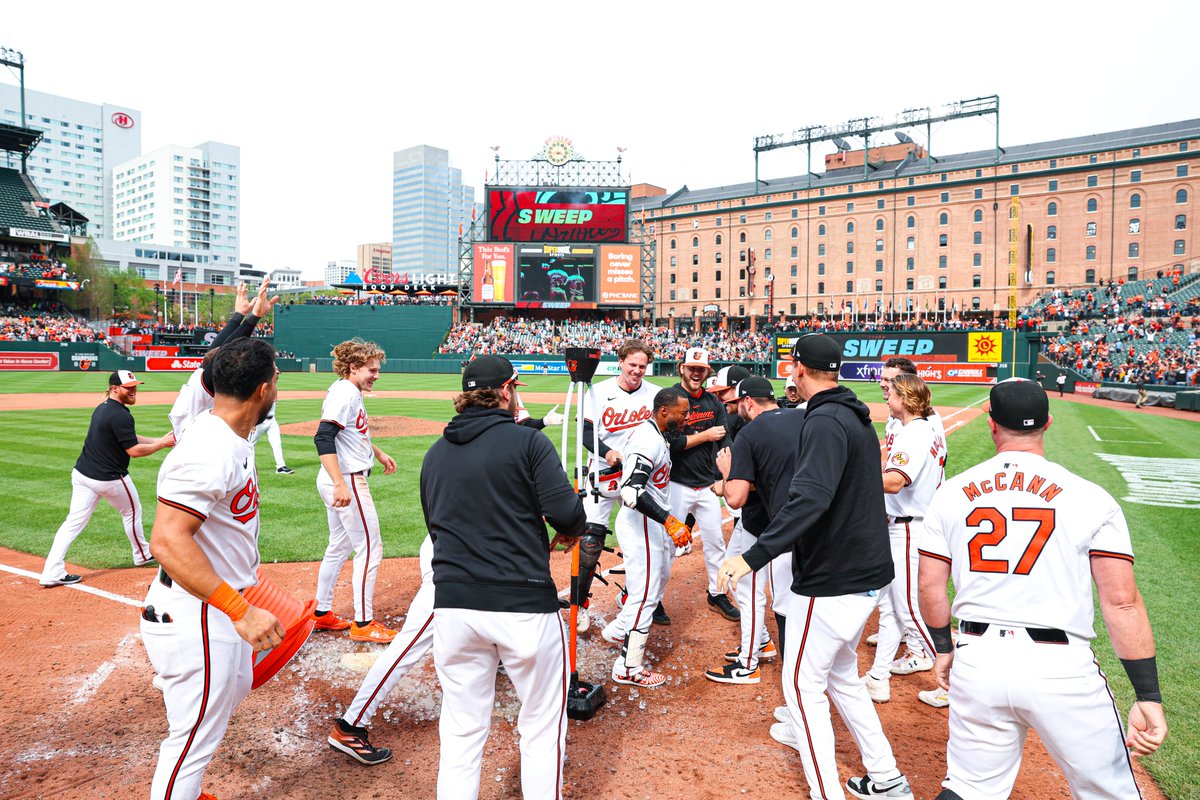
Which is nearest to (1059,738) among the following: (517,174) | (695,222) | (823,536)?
(823,536)

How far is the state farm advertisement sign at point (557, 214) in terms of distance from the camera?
58.5m

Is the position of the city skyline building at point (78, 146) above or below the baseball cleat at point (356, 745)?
above

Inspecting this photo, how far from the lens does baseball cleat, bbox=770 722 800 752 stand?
4426 mm

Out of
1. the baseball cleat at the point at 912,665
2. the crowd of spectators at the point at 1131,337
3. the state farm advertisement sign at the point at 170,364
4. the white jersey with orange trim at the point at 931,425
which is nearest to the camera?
the white jersey with orange trim at the point at 931,425

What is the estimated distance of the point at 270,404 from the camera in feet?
11.0

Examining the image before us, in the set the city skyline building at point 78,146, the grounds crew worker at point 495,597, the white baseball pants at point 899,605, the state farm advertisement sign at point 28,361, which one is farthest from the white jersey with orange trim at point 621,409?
the city skyline building at point 78,146

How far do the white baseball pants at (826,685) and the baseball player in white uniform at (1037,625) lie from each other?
28.1 inches

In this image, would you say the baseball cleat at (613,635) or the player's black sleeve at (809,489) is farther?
the baseball cleat at (613,635)

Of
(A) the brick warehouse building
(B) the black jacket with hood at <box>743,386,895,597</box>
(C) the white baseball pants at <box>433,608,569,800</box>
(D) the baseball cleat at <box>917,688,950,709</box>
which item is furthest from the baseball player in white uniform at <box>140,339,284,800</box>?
(A) the brick warehouse building

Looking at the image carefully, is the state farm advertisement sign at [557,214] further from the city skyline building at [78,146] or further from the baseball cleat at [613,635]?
the city skyline building at [78,146]

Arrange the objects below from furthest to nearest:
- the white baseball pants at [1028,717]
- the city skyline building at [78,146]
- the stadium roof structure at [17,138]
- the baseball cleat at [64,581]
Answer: the city skyline building at [78,146] → the stadium roof structure at [17,138] → the baseball cleat at [64,581] → the white baseball pants at [1028,717]

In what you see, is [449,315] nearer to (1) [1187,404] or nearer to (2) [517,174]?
(2) [517,174]

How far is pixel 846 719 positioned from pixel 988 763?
1.12 meters

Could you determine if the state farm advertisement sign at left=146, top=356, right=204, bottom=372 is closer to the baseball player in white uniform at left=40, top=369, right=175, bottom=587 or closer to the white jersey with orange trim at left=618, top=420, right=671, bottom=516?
the baseball player in white uniform at left=40, top=369, right=175, bottom=587
